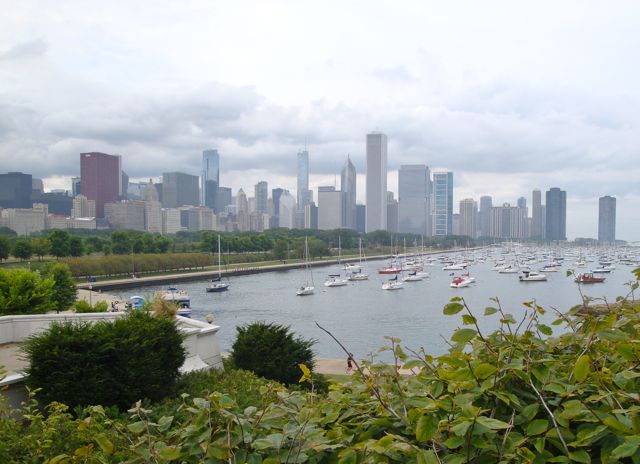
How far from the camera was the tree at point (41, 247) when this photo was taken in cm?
7724

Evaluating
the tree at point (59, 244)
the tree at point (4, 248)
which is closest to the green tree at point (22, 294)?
the tree at point (4, 248)

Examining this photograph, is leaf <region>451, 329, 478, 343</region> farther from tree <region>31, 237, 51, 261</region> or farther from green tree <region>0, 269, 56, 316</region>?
tree <region>31, 237, 51, 261</region>

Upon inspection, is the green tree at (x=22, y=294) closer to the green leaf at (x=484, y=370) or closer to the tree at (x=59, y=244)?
the green leaf at (x=484, y=370)

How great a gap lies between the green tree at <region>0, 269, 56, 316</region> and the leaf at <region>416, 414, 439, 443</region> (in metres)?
17.6

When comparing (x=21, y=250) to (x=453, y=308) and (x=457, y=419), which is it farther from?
(x=457, y=419)

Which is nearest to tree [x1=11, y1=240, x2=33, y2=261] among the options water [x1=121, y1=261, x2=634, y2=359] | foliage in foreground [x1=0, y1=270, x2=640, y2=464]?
water [x1=121, y1=261, x2=634, y2=359]

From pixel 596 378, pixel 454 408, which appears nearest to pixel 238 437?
pixel 454 408

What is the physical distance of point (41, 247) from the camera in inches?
3063

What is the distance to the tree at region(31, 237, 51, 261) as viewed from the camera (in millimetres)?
77244

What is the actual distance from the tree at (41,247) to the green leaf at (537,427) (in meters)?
84.1

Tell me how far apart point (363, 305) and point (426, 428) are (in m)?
54.5

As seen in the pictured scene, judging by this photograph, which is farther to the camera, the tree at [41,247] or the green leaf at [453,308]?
the tree at [41,247]

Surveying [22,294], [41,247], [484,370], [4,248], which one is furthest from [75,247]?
[484,370]

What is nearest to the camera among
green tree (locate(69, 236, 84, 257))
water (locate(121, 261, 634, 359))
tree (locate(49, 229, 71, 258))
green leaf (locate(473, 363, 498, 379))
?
green leaf (locate(473, 363, 498, 379))
